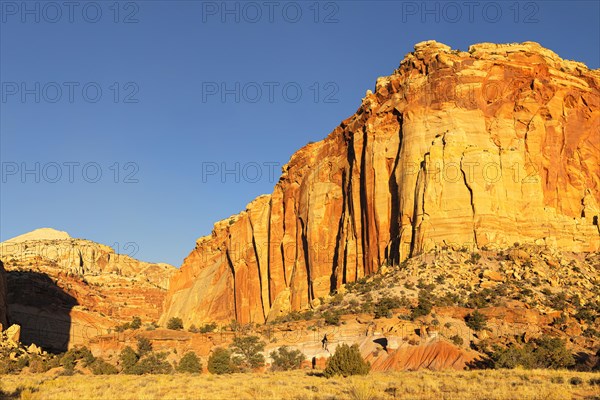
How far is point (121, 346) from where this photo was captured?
4525cm

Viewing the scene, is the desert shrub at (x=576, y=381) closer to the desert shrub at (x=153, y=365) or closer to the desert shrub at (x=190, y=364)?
the desert shrub at (x=190, y=364)

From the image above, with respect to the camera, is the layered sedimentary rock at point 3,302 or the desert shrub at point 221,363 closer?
the desert shrub at point 221,363

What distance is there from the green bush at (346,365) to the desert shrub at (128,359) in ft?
53.8

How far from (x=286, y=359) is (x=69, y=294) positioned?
64770 millimetres

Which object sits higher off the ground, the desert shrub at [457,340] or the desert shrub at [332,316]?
the desert shrub at [332,316]

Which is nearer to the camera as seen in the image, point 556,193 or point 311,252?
point 556,193

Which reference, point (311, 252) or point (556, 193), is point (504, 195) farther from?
point (311, 252)

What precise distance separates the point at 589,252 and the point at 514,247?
732 centimetres

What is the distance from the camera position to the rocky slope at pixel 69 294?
80819 millimetres

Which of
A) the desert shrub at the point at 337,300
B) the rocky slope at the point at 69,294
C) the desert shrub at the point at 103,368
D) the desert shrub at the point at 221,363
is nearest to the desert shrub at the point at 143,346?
the desert shrub at the point at 103,368

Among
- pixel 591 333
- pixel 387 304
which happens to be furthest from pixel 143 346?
pixel 591 333

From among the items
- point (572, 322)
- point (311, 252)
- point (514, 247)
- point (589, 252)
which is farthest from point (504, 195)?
point (311, 252)

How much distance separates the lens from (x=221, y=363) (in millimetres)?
37062

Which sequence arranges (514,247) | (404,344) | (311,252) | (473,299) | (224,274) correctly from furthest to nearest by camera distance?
1. (224,274)
2. (311,252)
3. (514,247)
4. (473,299)
5. (404,344)
